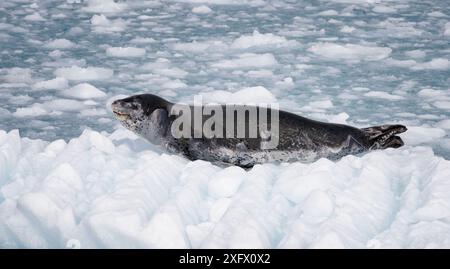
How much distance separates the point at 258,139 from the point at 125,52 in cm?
350

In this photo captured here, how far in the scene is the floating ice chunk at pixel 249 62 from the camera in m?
7.26

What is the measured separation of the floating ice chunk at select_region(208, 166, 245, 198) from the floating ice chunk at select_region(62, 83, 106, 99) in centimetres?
266

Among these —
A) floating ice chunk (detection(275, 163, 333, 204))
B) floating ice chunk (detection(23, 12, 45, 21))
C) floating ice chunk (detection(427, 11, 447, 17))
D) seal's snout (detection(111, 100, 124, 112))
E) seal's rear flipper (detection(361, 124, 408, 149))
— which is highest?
seal's snout (detection(111, 100, 124, 112))

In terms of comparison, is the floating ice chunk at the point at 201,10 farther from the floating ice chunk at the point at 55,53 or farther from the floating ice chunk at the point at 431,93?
the floating ice chunk at the point at 431,93

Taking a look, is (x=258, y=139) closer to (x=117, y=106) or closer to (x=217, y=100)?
(x=117, y=106)

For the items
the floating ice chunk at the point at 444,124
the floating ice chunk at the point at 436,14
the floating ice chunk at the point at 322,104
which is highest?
the floating ice chunk at the point at 444,124

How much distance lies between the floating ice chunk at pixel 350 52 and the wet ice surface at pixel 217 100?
0.07 ft

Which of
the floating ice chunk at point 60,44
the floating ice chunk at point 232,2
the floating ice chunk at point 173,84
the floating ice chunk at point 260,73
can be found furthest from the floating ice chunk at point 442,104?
the floating ice chunk at point 232,2

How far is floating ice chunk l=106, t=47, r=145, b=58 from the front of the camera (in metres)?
7.63

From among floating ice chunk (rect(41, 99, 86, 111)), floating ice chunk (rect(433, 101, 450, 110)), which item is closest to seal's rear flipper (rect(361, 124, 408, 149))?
floating ice chunk (rect(433, 101, 450, 110))

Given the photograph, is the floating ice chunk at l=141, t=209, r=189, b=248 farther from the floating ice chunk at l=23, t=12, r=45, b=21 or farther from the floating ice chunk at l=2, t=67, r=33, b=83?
the floating ice chunk at l=23, t=12, r=45, b=21

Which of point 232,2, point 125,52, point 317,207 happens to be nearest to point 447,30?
point 232,2

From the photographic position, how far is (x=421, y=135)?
5.26 metres
